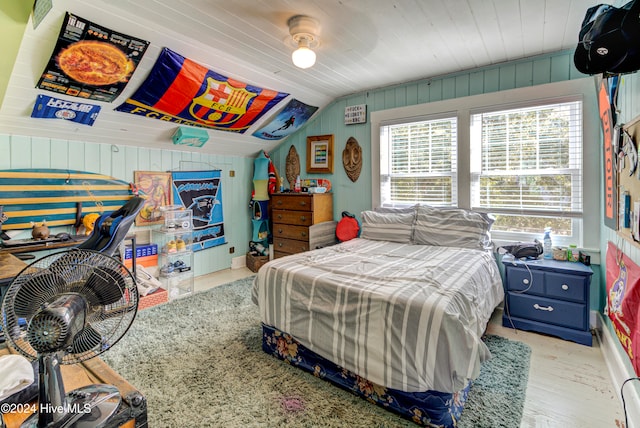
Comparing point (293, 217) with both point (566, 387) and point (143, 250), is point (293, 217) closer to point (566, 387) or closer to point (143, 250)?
point (143, 250)

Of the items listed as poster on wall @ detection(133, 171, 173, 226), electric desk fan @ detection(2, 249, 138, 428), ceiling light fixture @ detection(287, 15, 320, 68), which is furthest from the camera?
poster on wall @ detection(133, 171, 173, 226)

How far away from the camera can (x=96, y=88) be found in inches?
101

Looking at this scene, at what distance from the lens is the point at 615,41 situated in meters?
1.25

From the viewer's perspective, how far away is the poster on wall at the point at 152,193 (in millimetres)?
3580

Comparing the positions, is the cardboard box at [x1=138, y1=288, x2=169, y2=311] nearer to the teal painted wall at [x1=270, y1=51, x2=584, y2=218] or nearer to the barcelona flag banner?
the barcelona flag banner

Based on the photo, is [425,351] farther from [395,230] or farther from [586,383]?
[395,230]

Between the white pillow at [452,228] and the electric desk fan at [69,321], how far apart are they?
8.83 ft

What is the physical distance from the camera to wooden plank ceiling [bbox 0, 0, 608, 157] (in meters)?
2.08

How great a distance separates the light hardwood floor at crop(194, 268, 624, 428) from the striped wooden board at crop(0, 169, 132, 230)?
3.84m

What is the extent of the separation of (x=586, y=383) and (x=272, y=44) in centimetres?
325

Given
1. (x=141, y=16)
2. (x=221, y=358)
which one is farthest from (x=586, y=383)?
(x=141, y=16)

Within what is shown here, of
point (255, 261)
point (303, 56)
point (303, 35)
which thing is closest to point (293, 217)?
point (255, 261)

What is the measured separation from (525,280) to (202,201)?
12.1 feet

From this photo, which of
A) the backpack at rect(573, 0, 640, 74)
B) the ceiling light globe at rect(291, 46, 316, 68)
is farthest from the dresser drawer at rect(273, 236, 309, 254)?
the backpack at rect(573, 0, 640, 74)
